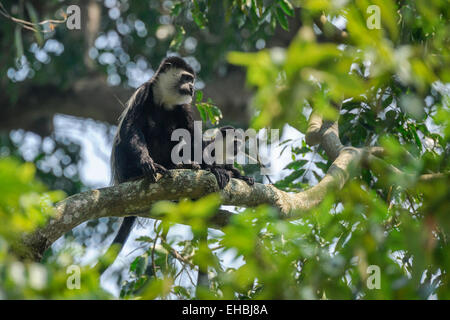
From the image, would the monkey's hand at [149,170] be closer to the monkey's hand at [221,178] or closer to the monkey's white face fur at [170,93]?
the monkey's hand at [221,178]

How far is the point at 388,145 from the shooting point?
4.03 ft

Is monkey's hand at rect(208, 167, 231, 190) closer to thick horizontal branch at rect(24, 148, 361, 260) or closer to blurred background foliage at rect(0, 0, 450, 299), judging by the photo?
thick horizontal branch at rect(24, 148, 361, 260)

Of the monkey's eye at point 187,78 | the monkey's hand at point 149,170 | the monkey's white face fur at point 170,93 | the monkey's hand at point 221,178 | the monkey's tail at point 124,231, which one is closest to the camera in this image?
the monkey's hand at point 149,170

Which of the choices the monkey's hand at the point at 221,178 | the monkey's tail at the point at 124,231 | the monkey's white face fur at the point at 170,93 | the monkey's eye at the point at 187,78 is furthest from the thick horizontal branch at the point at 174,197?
the monkey's eye at the point at 187,78

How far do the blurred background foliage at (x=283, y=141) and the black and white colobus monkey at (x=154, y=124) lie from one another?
307 mm

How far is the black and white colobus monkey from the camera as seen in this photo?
143 inches

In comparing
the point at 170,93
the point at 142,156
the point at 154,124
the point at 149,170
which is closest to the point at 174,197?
the point at 149,170

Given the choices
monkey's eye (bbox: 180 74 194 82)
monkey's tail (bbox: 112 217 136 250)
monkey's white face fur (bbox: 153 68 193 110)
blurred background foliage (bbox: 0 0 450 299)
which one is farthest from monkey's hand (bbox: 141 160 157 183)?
monkey's eye (bbox: 180 74 194 82)

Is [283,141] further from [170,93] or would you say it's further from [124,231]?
[124,231]

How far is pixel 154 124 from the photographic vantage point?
4.11 m

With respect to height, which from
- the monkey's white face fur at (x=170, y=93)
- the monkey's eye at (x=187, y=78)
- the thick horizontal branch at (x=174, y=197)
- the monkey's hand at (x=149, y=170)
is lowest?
the thick horizontal branch at (x=174, y=197)

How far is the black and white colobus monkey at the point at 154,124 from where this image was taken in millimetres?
3625

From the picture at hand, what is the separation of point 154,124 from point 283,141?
106cm

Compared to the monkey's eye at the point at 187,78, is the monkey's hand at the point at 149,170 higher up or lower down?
lower down
